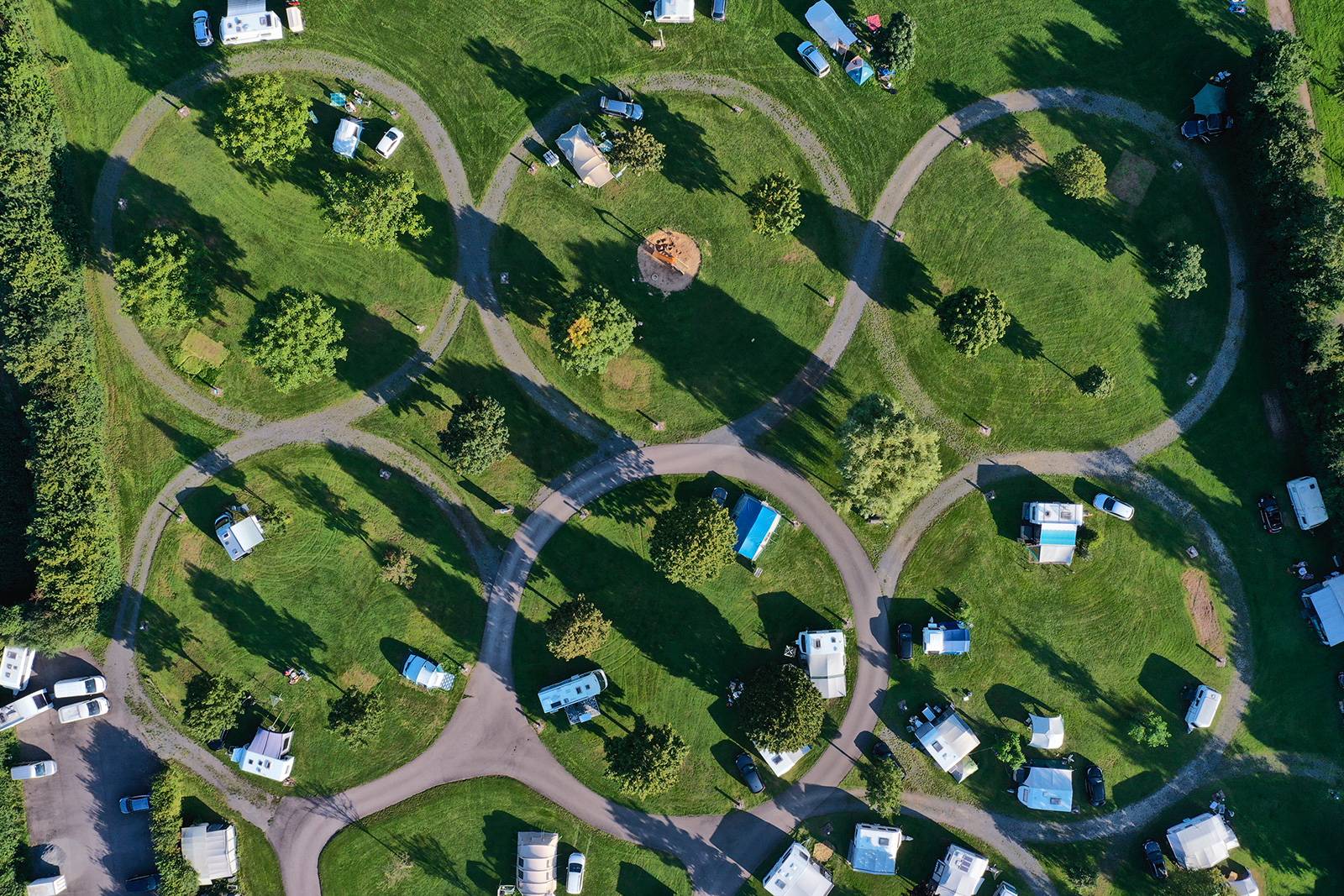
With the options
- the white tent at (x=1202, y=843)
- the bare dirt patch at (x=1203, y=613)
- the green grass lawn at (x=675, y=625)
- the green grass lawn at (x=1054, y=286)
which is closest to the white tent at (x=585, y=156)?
the green grass lawn at (x=1054, y=286)

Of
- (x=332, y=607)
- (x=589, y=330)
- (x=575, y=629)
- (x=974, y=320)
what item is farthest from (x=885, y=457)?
(x=332, y=607)

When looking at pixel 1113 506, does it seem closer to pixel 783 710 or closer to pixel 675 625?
pixel 783 710

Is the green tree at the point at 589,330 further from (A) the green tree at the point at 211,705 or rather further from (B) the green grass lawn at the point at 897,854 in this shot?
(B) the green grass lawn at the point at 897,854

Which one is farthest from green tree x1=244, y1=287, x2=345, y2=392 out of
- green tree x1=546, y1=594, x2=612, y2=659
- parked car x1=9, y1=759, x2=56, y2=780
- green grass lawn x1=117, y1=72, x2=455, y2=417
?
parked car x1=9, y1=759, x2=56, y2=780

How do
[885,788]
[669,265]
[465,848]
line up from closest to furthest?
[885,788] < [669,265] < [465,848]

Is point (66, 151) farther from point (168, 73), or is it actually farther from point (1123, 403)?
point (1123, 403)

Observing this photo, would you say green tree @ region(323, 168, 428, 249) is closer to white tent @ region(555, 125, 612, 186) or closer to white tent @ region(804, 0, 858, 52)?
white tent @ region(555, 125, 612, 186)
